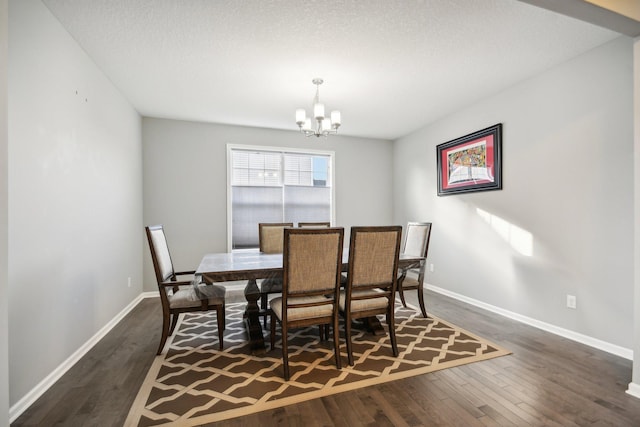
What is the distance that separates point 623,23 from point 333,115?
2.10 metres

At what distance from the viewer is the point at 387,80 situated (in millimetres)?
3115

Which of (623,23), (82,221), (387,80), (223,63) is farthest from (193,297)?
(623,23)

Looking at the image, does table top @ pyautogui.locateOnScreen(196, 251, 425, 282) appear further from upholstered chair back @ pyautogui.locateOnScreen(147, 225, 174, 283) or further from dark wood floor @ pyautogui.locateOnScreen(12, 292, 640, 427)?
dark wood floor @ pyautogui.locateOnScreen(12, 292, 640, 427)

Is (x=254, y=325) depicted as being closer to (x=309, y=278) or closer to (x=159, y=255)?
(x=309, y=278)

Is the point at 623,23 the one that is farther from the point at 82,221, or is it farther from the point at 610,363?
the point at 82,221

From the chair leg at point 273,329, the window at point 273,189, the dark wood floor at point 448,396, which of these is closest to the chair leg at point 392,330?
the dark wood floor at point 448,396

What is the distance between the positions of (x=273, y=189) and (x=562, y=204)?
380 centimetres

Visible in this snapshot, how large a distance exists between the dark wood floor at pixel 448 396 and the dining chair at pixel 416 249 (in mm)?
912

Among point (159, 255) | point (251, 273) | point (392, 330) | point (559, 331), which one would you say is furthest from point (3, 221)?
point (559, 331)

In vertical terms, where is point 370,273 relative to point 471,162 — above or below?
below

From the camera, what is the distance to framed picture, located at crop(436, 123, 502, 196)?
135 inches

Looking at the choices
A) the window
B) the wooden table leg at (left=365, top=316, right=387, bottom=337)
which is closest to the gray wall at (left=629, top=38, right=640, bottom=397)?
the wooden table leg at (left=365, top=316, right=387, bottom=337)

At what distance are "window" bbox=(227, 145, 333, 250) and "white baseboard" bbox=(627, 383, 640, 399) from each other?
399 cm

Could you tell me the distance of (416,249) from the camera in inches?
136
